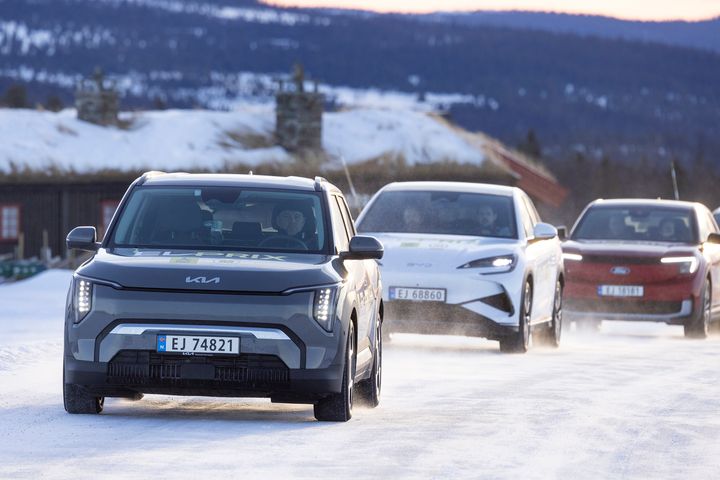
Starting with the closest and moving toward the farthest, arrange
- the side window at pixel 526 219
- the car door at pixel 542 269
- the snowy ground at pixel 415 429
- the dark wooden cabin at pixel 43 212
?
the snowy ground at pixel 415 429, the car door at pixel 542 269, the side window at pixel 526 219, the dark wooden cabin at pixel 43 212

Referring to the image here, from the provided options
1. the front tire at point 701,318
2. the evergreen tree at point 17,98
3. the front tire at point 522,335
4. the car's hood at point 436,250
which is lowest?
the front tire at point 701,318

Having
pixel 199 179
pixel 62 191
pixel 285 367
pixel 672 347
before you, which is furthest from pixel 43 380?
pixel 62 191

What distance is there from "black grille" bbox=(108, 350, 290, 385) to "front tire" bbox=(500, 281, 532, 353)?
718cm

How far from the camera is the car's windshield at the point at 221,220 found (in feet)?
34.7

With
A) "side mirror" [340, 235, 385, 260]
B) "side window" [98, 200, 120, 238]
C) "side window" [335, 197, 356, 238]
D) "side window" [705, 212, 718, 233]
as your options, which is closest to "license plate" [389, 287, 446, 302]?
"side window" [335, 197, 356, 238]

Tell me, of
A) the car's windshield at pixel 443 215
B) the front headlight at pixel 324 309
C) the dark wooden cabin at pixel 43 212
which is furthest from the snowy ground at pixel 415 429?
the dark wooden cabin at pixel 43 212

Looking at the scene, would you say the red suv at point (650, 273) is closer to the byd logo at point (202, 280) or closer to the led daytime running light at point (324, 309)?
the led daytime running light at point (324, 309)

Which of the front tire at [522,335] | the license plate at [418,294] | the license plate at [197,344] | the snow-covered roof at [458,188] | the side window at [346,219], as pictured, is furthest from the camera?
the snow-covered roof at [458,188]

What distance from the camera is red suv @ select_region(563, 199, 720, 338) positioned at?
20844mm

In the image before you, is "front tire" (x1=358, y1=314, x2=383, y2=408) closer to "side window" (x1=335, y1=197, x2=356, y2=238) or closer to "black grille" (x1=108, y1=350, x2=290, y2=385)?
"side window" (x1=335, y1=197, x2=356, y2=238)

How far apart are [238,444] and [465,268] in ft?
25.4

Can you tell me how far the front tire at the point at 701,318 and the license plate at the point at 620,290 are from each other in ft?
2.20

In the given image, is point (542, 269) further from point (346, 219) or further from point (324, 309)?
point (324, 309)

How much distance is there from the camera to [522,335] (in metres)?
16.7
